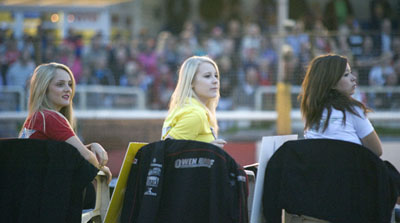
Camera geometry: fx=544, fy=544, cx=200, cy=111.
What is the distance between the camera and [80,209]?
2756mm

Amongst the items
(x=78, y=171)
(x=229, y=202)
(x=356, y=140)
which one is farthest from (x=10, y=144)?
(x=356, y=140)

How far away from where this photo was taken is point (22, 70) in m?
8.48

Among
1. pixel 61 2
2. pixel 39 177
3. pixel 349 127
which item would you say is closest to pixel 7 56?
pixel 61 2

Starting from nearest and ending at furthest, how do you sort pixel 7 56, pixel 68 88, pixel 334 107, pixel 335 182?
pixel 335 182 → pixel 334 107 → pixel 68 88 → pixel 7 56

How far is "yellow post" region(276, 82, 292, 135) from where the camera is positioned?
25.3 ft

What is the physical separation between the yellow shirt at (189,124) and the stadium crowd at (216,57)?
4.68 metres

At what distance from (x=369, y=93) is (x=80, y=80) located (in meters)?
4.39

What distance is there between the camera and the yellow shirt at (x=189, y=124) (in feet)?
10.1

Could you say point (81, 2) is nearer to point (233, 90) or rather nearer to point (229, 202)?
point (233, 90)

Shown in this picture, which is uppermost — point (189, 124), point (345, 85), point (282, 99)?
point (345, 85)

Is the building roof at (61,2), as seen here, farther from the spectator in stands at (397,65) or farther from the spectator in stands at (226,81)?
the spectator in stands at (397,65)

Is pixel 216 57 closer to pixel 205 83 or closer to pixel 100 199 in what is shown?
pixel 205 83

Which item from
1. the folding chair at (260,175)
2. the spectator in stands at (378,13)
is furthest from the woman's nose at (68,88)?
the spectator in stands at (378,13)

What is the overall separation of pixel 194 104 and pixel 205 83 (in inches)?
8.4
